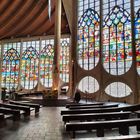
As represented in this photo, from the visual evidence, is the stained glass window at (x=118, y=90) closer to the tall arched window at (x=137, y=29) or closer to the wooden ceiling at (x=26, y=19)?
the tall arched window at (x=137, y=29)

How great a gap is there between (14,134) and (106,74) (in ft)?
32.6

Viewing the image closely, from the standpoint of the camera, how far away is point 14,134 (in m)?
3.88

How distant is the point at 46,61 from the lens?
18578 millimetres

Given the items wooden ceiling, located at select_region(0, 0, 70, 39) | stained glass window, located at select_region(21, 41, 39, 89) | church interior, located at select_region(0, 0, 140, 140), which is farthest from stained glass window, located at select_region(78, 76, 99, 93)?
stained glass window, located at select_region(21, 41, 39, 89)

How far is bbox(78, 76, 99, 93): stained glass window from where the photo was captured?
531 inches

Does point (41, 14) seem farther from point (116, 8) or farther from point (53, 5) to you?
point (116, 8)

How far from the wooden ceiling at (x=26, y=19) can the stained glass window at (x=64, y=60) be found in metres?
1.11

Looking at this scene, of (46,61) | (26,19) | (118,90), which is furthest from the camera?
(46,61)

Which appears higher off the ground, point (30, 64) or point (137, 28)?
point (137, 28)

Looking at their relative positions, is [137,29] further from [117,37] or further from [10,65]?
[10,65]

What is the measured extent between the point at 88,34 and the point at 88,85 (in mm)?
4141

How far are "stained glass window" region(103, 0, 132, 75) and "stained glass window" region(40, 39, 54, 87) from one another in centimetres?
689

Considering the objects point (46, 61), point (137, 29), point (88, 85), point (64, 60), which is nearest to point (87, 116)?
point (88, 85)

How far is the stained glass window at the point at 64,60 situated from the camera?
17344 mm
